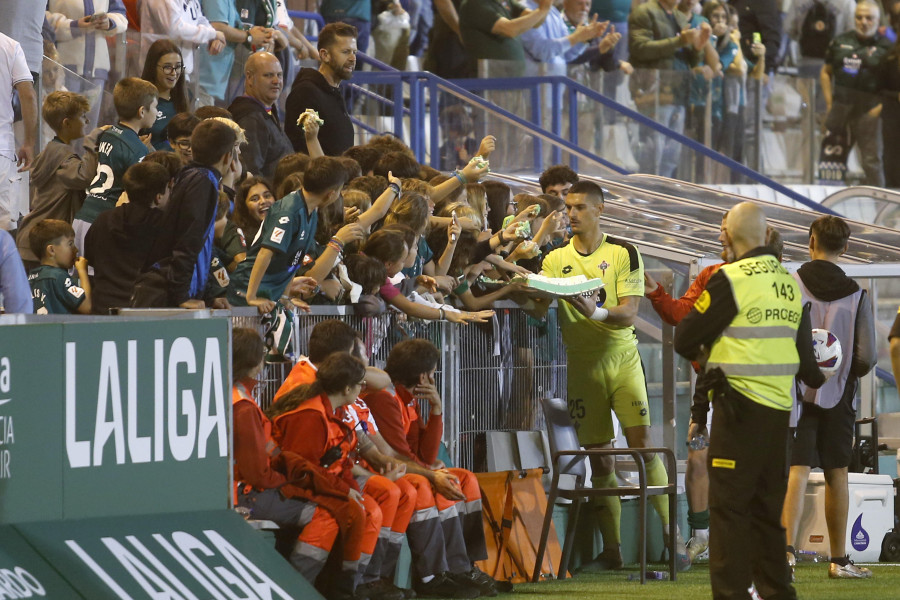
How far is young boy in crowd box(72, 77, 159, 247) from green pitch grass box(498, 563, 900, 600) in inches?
124

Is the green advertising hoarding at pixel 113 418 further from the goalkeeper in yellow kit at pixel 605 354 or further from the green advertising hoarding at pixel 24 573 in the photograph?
the goalkeeper in yellow kit at pixel 605 354

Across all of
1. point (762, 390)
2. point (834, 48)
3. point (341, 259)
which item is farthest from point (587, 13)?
point (762, 390)

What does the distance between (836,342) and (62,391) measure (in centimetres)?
547

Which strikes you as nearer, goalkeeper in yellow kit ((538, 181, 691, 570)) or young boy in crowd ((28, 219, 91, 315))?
young boy in crowd ((28, 219, 91, 315))

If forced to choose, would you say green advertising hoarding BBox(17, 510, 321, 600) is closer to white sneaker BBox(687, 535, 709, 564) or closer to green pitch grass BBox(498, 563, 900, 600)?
green pitch grass BBox(498, 563, 900, 600)

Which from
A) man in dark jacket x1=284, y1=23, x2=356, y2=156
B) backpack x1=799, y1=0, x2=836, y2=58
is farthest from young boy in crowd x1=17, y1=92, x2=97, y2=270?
backpack x1=799, y1=0, x2=836, y2=58

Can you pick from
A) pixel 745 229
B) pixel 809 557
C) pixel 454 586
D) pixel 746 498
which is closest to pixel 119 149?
pixel 454 586

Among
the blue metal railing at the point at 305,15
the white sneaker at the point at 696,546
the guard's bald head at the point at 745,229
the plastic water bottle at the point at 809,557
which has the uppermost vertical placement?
the blue metal railing at the point at 305,15

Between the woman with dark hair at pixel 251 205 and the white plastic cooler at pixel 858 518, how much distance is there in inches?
168

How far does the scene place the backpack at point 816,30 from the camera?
21.9 meters

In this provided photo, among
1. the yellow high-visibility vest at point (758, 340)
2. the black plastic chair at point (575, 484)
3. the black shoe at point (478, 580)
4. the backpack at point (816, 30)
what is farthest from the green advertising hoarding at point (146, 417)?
the backpack at point (816, 30)

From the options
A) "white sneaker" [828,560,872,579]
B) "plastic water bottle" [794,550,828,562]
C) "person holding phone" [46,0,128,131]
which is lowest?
"plastic water bottle" [794,550,828,562]

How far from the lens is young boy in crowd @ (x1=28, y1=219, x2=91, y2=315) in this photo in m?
8.55

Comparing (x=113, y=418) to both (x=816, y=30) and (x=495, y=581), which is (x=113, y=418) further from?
(x=816, y=30)
